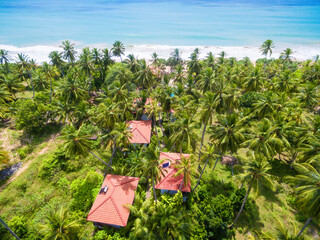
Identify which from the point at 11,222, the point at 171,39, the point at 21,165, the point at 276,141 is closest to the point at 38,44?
the point at 171,39

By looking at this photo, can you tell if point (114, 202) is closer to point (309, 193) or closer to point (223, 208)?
point (223, 208)

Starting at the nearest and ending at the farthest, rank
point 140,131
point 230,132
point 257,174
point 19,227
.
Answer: point 257,174
point 19,227
point 230,132
point 140,131

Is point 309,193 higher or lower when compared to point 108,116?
lower

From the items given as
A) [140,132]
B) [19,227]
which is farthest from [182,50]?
[19,227]

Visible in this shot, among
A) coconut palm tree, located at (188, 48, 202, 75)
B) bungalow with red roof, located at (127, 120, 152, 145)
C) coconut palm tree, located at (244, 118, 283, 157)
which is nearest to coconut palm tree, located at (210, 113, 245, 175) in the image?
coconut palm tree, located at (244, 118, 283, 157)

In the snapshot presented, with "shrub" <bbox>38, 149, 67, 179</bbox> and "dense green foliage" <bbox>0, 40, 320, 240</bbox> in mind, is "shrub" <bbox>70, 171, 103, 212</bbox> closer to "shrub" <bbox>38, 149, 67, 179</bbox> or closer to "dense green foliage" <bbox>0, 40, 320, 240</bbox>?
"dense green foliage" <bbox>0, 40, 320, 240</bbox>

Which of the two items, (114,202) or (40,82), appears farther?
(40,82)

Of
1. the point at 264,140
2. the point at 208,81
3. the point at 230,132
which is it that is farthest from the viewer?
the point at 208,81
